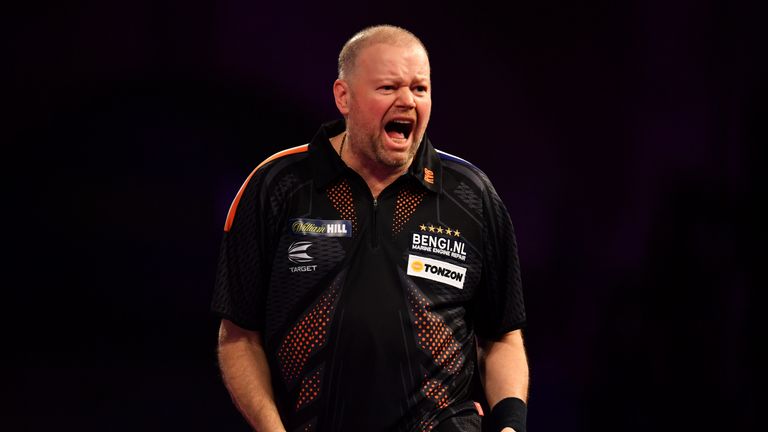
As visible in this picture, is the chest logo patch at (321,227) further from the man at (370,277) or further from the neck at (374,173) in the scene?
the neck at (374,173)

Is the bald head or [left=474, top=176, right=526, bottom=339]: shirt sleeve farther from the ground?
the bald head

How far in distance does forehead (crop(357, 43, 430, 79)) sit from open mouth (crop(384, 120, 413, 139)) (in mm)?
100

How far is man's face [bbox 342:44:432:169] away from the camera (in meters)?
2.08

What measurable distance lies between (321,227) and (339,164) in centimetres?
15

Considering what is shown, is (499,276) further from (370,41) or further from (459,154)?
(459,154)

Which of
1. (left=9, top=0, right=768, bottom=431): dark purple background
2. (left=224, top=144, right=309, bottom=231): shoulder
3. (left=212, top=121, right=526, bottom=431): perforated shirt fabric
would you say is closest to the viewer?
(left=212, top=121, right=526, bottom=431): perforated shirt fabric

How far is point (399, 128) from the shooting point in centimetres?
213

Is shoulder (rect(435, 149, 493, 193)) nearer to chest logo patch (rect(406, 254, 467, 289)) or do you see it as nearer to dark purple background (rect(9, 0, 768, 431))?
chest logo patch (rect(406, 254, 467, 289))

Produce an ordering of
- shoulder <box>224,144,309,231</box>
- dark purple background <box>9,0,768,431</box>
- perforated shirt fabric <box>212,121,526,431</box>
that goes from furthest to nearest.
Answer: dark purple background <box>9,0,768,431</box> < shoulder <box>224,144,309,231</box> < perforated shirt fabric <box>212,121,526,431</box>

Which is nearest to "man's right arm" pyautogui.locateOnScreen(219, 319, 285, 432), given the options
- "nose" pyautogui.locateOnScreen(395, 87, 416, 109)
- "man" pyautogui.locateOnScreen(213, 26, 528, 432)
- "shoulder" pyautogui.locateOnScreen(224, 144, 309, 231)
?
"man" pyautogui.locateOnScreen(213, 26, 528, 432)

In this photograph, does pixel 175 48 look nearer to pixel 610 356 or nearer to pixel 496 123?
pixel 496 123

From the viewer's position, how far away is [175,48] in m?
3.21

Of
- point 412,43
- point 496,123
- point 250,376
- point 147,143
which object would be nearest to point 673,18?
point 496,123

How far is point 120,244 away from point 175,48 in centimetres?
66
